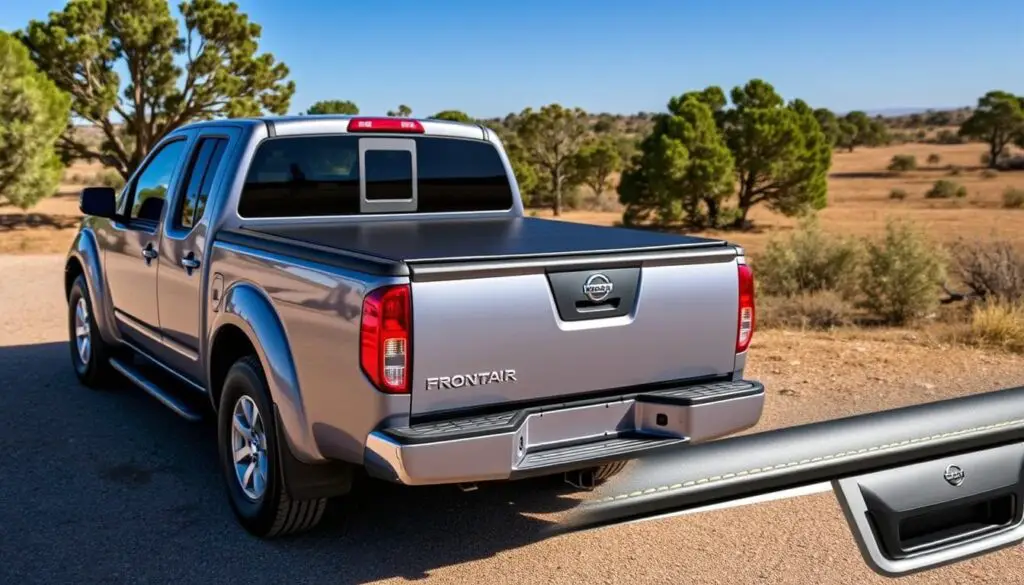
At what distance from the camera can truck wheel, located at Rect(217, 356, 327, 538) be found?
176 inches

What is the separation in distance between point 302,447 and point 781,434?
3.12 meters

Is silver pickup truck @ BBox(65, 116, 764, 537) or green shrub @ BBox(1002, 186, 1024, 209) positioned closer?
silver pickup truck @ BBox(65, 116, 764, 537)

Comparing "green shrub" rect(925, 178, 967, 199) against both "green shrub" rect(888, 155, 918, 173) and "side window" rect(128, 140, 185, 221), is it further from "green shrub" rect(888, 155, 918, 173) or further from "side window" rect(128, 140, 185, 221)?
"side window" rect(128, 140, 185, 221)

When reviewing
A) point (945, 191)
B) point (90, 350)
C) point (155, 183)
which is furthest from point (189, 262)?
point (945, 191)

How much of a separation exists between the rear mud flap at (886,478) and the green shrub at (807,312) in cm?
1129

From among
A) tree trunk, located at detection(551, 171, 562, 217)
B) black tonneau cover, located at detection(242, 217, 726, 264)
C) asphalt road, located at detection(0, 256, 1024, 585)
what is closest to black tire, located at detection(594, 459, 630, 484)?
asphalt road, located at detection(0, 256, 1024, 585)

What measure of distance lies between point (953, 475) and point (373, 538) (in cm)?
360

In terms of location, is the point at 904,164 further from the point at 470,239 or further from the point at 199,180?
the point at 470,239

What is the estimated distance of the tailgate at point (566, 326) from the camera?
12.5 feet

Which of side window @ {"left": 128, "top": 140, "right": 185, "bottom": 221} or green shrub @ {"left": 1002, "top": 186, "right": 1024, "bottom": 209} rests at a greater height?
side window @ {"left": 128, "top": 140, "right": 185, "bottom": 221}

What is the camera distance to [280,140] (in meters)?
5.57

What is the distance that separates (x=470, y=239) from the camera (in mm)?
4777

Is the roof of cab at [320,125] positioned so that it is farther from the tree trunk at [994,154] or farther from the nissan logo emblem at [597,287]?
the tree trunk at [994,154]

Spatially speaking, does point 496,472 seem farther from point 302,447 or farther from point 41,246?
point 41,246
